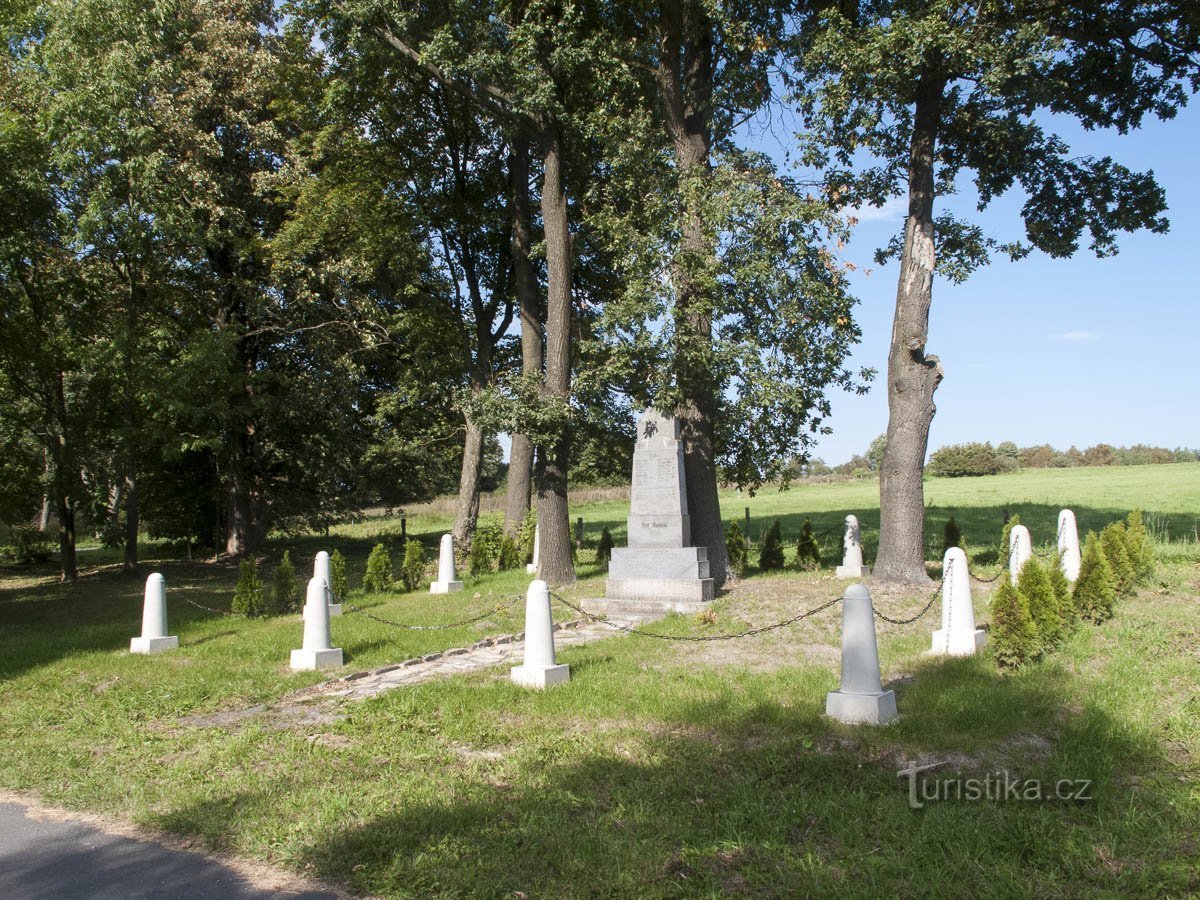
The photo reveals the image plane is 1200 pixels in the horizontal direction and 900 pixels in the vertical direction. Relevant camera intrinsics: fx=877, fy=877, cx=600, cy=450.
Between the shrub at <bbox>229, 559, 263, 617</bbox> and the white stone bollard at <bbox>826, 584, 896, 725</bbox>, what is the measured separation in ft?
34.2

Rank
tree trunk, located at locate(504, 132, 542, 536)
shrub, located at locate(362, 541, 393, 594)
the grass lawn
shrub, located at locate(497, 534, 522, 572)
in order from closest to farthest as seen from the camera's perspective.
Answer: the grass lawn
shrub, located at locate(362, 541, 393, 594)
tree trunk, located at locate(504, 132, 542, 536)
shrub, located at locate(497, 534, 522, 572)

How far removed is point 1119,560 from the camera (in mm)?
10477

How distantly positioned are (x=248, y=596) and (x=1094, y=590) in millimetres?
11926

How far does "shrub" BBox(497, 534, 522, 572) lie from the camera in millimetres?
19641

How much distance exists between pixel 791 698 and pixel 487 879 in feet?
12.0

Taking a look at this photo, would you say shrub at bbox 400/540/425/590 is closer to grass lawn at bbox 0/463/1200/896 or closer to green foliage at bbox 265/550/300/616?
green foliage at bbox 265/550/300/616

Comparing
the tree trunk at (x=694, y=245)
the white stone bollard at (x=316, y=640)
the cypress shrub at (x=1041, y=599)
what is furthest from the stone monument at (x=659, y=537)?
the cypress shrub at (x=1041, y=599)

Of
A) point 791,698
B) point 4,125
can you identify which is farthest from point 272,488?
point 791,698

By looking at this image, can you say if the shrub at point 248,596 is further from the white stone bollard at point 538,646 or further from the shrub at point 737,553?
the shrub at point 737,553

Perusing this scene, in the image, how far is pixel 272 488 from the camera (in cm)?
2866

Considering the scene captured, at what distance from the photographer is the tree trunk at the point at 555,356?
16.2m

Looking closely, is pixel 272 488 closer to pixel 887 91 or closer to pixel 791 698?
pixel 887 91

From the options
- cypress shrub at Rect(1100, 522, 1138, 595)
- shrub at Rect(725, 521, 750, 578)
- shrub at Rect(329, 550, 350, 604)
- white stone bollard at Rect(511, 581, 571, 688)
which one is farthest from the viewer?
shrub at Rect(725, 521, 750, 578)

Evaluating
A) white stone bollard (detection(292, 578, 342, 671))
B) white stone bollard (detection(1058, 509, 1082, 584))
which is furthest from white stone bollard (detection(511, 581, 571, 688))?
white stone bollard (detection(1058, 509, 1082, 584))
